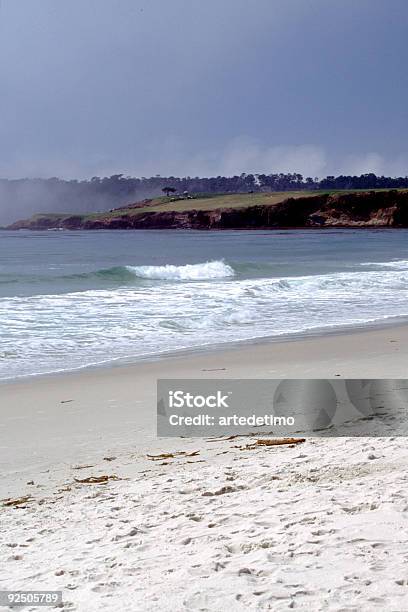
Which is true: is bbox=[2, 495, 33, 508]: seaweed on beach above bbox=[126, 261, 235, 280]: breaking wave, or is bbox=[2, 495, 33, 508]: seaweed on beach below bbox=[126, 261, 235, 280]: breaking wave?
below

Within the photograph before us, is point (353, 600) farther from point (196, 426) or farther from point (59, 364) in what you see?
point (59, 364)

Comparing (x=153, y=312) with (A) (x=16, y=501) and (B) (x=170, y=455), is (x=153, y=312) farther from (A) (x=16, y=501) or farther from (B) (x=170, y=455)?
(A) (x=16, y=501)

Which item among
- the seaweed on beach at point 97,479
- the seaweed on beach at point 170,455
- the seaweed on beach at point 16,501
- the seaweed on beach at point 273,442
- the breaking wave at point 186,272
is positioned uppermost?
the breaking wave at point 186,272

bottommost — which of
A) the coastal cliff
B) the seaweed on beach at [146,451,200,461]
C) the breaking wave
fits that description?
the seaweed on beach at [146,451,200,461]

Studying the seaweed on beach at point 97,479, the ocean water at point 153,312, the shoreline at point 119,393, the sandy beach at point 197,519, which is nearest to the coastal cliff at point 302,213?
the ocean water at point 153,312

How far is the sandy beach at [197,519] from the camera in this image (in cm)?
306

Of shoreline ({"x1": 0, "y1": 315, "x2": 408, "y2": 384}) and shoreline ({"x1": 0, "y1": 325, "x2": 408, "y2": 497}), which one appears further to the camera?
shoreline ({"x1": 0, "y1": 315, "x2": 408, "y2": 384})

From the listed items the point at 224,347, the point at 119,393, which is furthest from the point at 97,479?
the point at 224,347

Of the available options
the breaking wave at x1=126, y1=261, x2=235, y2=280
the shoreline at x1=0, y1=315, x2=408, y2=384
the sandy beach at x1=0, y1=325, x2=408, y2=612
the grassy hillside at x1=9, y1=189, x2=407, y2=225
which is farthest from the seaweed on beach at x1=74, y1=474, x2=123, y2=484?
the grassy hillside at x1=9, y1=189, x2=407, y2=225

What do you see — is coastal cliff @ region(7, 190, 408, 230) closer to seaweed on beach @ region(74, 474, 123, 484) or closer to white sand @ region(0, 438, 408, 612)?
seaweed on beach @ region(74, 474, 123, 484)

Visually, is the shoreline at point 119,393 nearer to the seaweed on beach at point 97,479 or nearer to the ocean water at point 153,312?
the seaweed on beach at point 97,479

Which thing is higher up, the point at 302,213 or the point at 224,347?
the point at 302,213

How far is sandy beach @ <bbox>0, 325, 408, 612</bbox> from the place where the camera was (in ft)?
10.0

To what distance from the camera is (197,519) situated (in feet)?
13.1
